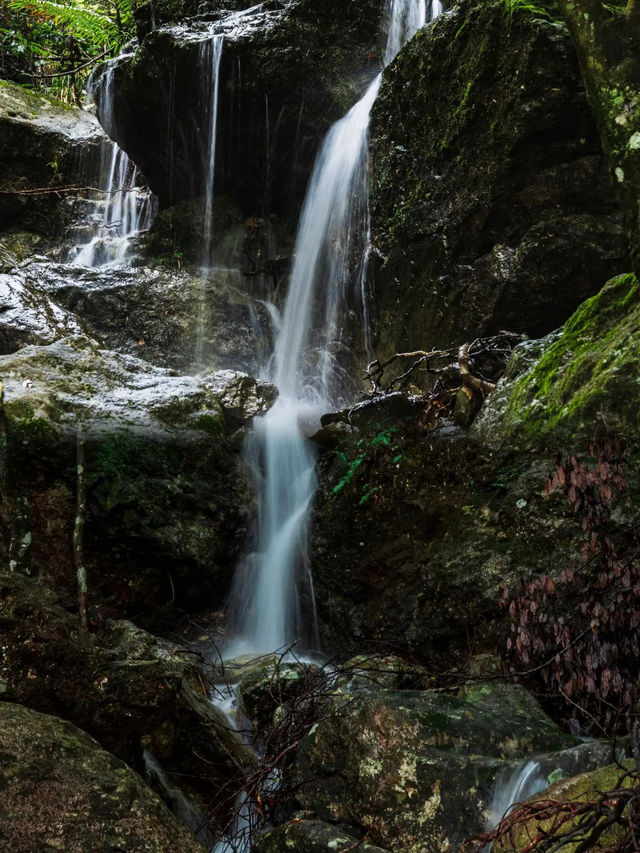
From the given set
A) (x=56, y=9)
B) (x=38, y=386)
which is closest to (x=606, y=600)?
(x=38, y=386)

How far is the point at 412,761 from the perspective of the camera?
106 inches

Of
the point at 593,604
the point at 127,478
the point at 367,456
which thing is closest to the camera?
the point at 593,604

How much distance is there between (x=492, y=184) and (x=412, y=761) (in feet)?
20.4

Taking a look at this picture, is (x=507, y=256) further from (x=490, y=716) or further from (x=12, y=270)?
(x=12, y=270)

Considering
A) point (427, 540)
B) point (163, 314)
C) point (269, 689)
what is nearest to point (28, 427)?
point (269, 689)

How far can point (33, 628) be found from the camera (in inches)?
125

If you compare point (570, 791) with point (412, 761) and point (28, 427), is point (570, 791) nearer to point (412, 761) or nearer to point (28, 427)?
point (412, 761)

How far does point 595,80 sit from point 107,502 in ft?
16.1

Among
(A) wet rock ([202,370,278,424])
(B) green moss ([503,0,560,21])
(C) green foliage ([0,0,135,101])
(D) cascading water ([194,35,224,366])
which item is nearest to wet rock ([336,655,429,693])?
(A) wet rock ([202,370,278,424])

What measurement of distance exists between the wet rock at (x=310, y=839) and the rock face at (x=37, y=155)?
43.6 feet

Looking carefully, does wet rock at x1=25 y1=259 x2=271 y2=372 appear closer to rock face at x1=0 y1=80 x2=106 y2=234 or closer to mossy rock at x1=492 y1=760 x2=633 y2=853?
rock face at x1=0 y1=80 x2=106 y2=234

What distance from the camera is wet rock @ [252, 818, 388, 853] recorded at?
8.16 ft

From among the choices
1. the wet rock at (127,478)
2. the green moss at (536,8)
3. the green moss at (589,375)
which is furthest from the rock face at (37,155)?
the green moss at (589,375)

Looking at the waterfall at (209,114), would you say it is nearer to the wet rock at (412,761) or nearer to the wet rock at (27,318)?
the wet rock at (27,318)
